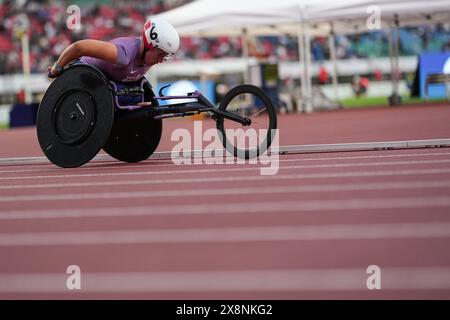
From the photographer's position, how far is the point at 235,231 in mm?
4273

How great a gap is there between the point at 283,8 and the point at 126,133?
1207 cm

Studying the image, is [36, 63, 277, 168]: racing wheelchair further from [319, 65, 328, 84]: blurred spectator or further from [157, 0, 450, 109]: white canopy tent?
[319, 65, 328, 84]: blurred spectator

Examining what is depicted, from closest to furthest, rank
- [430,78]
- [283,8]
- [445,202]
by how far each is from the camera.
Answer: [445,202] → [283,8] → [430,78]

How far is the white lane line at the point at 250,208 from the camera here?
4.80m

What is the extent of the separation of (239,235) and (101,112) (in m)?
3.67

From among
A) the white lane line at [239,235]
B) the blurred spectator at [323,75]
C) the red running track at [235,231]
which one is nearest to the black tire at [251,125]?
the red running track at [235,231]

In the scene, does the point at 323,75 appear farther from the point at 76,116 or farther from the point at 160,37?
the point at 76,116

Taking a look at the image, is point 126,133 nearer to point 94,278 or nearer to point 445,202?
point 445,202

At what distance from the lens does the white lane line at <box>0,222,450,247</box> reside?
13.1ft

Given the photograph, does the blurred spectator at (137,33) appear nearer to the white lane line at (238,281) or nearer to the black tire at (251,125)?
the black tire at (251,125)

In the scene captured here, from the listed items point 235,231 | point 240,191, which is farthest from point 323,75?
point 235,231
